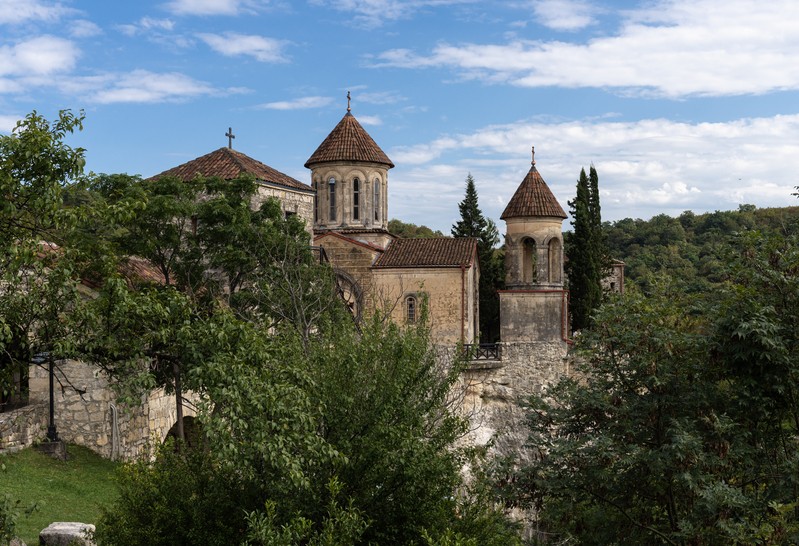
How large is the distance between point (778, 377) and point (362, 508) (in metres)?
4.59

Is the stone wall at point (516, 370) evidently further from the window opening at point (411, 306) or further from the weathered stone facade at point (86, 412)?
the weathered stone facade at point (86, 412)

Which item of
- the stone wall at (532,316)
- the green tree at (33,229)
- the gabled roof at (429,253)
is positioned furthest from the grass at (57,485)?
the stone wall at (532,316)

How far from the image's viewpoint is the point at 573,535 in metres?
10.8

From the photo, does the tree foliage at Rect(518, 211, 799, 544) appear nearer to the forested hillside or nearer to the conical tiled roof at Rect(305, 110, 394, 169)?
the conical tiled roof at Rect(305, 110, 394, 169)

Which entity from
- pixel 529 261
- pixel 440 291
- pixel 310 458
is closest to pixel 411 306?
pixel 440 291

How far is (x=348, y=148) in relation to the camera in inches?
1144

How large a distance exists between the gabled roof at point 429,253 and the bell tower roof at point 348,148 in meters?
3.10

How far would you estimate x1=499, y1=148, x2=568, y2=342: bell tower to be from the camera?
87.3ft

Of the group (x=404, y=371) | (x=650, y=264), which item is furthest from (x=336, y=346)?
(x=650, y=264)

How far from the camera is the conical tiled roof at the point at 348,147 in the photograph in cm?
2891

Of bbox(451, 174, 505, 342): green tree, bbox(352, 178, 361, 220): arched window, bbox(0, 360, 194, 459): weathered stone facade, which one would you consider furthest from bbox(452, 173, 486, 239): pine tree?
bbox(0, 360, 194, 459): weathered stone facade

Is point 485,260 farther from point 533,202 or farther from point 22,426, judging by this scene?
point 22,426

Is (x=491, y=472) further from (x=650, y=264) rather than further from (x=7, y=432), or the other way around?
(x=650, y=264)

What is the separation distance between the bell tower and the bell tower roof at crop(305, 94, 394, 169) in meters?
5.02
